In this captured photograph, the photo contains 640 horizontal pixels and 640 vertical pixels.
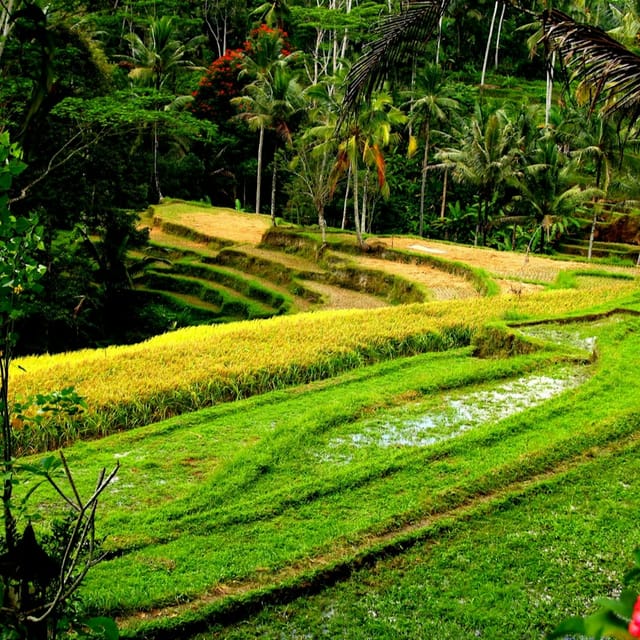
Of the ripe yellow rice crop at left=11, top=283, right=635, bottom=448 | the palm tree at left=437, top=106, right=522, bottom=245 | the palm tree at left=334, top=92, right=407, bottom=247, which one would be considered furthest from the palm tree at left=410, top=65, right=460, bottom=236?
the ripe yellow rice crop at left=11, top=283, right=635, bottom=448

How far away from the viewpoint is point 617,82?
3758 mm

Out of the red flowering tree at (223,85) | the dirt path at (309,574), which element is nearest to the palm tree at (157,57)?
the red flowering tree at (223,85)

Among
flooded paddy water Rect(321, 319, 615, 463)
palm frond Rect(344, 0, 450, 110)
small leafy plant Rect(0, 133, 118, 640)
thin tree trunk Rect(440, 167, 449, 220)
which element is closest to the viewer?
small leafy plant Rect(0, 133, 118, 640)

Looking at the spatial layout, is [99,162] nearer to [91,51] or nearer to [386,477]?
[91,51]

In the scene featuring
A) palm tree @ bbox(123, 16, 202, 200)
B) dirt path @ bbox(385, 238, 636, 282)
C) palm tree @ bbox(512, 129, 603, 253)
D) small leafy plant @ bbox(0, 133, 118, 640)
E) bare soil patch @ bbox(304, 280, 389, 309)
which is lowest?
bare soil patch @ bbox(304, 280, 389, 309)

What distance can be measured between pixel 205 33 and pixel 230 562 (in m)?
32.5

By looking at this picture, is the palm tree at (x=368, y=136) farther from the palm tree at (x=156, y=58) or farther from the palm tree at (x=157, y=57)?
Result: the palm tree at (x=157, y=57)

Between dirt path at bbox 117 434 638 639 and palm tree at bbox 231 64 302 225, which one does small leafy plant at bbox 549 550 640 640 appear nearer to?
dirt path at bbox 117 434 638 639

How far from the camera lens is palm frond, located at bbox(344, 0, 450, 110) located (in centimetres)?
391

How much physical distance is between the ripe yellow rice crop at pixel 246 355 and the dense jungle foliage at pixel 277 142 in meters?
3.07

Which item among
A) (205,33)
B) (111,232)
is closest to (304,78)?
(205,33)

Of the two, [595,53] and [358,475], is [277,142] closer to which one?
[358,475]

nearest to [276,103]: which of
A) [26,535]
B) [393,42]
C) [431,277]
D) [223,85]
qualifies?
[223,85]

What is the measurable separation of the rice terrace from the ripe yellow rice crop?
1.0 inches
